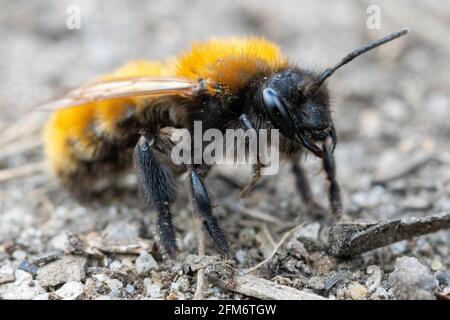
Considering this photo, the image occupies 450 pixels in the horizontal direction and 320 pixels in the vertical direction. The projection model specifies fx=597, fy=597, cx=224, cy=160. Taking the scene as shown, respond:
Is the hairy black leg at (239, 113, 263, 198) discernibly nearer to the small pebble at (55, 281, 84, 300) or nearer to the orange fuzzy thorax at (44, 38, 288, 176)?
the orange fuzzy thorax at (44, 38, 288, 176)

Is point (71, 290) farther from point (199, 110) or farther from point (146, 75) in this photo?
point (146, 75)

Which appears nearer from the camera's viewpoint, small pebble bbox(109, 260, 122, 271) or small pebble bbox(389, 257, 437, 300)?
small pebble bbox(389, 257, 437, 300)

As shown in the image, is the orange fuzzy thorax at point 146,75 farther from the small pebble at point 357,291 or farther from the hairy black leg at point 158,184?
the small pebble at point 357,291

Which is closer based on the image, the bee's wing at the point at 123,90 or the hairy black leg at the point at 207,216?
the hairy black leg at the point at 207,216

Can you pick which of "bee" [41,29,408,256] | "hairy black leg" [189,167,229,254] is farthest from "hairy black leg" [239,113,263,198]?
"hairy black leg" [189,167,229,254]

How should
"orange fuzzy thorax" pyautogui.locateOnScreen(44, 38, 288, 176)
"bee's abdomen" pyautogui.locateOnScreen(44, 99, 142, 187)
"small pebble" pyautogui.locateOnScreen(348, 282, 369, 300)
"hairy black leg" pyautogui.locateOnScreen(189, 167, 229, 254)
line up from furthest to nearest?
1. "bee's abdomen" pyautogui.locateOnScreen(44, 99, 142, 187)
2. "orange fuzzy thorax" pyautogui.locateOnScreen(44, 38, 288, 176)
3. "hairy black leg" pyautogui.locateOnScreen(189, 167, 229, 254)
4. "small pebble" pyautogui.locateOnScreen(348, 282, 369, 300)

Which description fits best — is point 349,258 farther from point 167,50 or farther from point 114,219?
point 167,50

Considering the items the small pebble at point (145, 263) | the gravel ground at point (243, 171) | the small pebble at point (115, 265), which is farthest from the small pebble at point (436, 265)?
the small pebble at point (115, 265)
